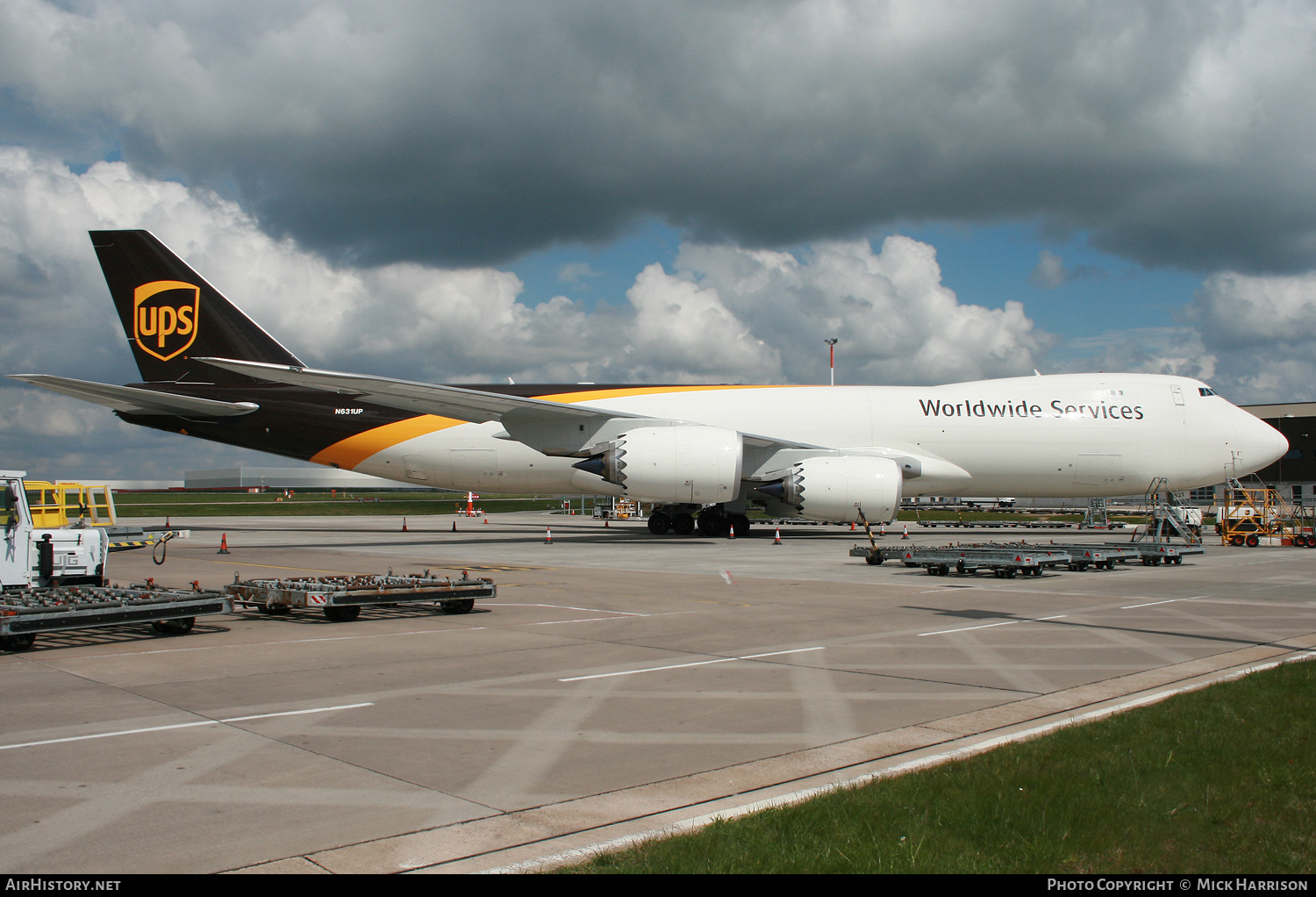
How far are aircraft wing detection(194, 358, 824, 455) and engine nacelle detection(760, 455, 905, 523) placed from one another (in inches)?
57.6

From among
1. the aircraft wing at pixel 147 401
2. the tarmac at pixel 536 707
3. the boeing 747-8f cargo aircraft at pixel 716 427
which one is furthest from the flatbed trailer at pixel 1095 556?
the aircraft wing at pixel 147 401

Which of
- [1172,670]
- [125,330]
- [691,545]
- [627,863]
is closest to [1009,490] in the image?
[691,545]

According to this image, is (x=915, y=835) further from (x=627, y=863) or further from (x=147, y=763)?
(x=147, y=763)

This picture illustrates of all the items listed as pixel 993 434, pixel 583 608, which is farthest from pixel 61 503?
pixel 993 434

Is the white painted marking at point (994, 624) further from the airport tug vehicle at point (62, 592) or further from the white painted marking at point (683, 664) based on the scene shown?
the airport tug vehicle at point (62, 592)

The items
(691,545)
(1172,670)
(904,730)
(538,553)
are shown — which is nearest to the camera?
(904,730)

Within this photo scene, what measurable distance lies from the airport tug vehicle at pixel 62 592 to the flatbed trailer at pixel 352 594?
0.71m

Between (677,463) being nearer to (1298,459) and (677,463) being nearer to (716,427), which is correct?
(716,427)

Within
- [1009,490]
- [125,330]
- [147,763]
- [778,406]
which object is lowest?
[147,763]

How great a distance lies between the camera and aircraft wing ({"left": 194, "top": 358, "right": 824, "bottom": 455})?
21078 millimetres

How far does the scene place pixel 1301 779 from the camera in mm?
4641

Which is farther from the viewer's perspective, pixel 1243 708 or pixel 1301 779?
pixel 1243 708

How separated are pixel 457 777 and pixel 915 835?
2.51 metres

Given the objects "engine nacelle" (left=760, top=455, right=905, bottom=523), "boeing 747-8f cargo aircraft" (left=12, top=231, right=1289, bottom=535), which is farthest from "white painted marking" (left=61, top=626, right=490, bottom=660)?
"engine nacelle" (left=760, top=455, right=905, bottom=523)
